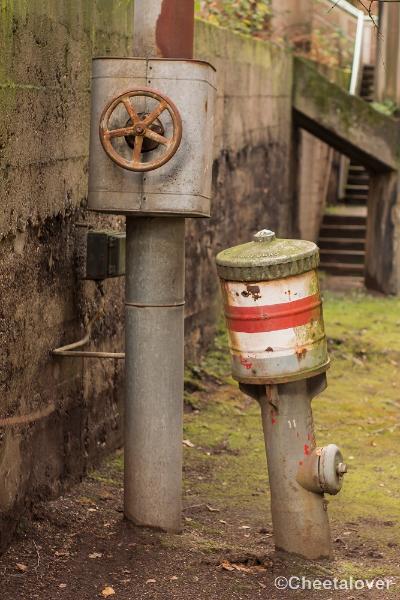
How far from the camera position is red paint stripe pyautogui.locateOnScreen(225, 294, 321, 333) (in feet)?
15.8

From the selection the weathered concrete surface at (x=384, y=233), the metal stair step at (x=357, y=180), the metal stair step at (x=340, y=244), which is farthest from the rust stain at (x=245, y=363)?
the metal stair step at (x=357, y=180)

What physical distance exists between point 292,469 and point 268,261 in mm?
933

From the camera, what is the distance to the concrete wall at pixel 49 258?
16.4ft

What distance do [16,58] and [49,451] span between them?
1.94m

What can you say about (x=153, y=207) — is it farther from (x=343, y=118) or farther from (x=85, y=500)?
(x=343, y=118)

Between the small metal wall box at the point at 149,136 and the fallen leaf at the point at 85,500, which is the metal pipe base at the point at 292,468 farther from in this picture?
the fallen leaf at the point at 85,500

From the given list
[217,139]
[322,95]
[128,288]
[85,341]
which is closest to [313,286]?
[128,288]

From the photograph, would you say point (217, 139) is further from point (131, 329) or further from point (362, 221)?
point (362, 221)

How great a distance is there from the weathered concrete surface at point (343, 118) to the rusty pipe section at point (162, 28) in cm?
832

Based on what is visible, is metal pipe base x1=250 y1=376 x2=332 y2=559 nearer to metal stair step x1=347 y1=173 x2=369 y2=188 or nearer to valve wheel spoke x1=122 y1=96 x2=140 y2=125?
valve wheel spoke x1=122 y1=96 x2=140 y2=125

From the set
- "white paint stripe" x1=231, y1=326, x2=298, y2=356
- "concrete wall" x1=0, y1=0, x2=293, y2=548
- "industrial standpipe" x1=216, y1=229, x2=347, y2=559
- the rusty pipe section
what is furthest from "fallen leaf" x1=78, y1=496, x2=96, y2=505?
the rusty pipe section

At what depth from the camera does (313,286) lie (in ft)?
16.1

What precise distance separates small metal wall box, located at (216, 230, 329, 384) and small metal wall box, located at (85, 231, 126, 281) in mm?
1082

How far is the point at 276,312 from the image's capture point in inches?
189
